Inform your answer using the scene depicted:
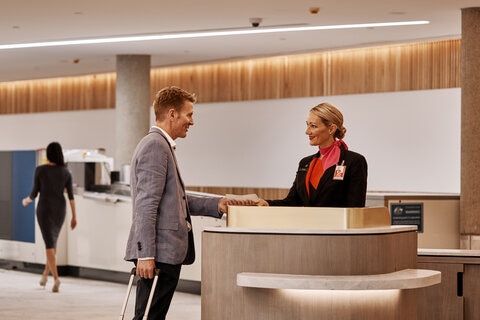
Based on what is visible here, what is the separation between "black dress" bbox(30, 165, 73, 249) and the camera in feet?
40.2

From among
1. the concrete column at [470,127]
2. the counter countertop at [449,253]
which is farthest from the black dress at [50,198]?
the counter countertop at [449,253]

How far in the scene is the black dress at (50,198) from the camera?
12.3m

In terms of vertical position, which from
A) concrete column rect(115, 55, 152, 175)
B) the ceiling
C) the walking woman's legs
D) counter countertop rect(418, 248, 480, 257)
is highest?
the ceiling

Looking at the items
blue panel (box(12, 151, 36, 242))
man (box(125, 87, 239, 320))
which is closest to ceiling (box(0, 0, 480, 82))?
blue panel (box(12, 151, 36, 242))

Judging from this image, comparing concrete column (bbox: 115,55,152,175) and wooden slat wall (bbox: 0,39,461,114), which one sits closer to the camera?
wooden slat wall (bbox: 0,39,461,114)

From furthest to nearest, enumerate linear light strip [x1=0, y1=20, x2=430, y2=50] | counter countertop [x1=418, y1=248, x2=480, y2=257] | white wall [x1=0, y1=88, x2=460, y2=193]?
white wall [x1=0, y1=88, x2=460, y2=193] → linear light strip [x1=0, y1=20, x2=430, y2=50] → counter countertop [x1=418, y1=248, x2=480, y2=257]

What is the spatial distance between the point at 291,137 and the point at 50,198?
22.1ft

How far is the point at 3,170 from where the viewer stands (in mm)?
14828

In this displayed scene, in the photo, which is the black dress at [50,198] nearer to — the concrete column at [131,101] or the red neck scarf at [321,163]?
the concrete column at [131,101]

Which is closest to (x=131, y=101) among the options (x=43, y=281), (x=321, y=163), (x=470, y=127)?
(x=43, y=281)

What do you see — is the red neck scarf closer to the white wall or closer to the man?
the man

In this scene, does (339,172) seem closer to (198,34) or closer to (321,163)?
(321,163)

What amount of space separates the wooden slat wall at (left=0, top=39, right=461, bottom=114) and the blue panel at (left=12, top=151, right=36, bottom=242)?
5498mm

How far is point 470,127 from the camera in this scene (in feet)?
41.2
